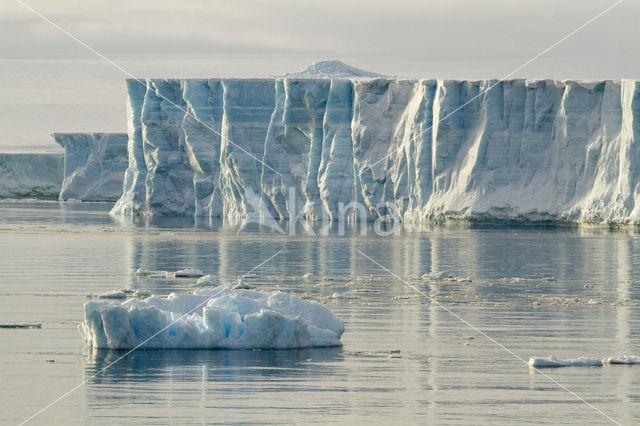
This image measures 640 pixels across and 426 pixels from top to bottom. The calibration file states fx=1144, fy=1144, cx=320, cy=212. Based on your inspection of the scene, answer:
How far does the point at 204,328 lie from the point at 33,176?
72685 mm

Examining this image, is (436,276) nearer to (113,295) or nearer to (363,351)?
(113,295)

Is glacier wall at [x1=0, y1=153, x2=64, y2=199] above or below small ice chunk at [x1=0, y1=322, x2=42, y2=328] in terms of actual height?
above

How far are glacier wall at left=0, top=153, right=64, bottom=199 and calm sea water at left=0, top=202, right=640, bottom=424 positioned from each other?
186ft

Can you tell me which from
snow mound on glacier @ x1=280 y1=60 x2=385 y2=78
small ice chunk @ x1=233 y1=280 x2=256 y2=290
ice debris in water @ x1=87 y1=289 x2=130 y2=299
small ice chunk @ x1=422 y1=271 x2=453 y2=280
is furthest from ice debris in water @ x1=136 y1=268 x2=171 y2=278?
snow mound on glacier @ x1=280 y1=60 x2=385 y2=78

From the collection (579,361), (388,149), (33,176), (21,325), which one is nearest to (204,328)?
(21,325)

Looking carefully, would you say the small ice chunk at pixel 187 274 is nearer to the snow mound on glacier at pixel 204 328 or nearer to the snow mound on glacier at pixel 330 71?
the snow mound on glacier at pixel 204 328

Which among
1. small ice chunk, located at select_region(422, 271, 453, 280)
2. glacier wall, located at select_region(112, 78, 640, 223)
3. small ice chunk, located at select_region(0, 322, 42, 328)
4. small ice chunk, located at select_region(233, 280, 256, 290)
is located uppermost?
glacier wall, located at select_region(112, 78, 640, 223)

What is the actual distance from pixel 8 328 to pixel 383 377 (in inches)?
194

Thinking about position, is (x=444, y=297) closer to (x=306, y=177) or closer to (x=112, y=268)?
(x=112, y=268)

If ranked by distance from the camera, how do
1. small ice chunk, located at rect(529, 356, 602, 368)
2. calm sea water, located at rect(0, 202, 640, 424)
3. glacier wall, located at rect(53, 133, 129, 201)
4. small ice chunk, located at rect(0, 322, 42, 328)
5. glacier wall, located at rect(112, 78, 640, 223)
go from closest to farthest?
1. calm sea water, located at rect(0, 202, 640, 424)
2. small ice chunk, located at rect(529, 356, 602, 368)
3. small ice chunk, located at rect(0, 322, 42, 328)
4. glacier wall, located at rect(112, 78, 640, 223)
5. glacier wall, located at rect(53, 133, 129, 201)

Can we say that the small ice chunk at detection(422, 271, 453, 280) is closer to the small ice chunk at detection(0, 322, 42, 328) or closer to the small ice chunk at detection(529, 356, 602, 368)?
the small ice chunk at detection(0, 322, 42, 328)

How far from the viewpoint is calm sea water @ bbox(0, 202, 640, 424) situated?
884cm

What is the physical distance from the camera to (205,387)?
9617 millimetres

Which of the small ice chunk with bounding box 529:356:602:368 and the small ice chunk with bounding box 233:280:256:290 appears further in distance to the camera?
the small ice chunk with bounding box 233:280:256:290
